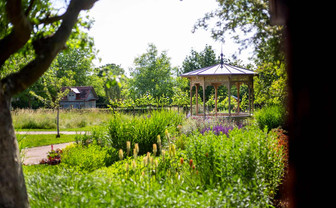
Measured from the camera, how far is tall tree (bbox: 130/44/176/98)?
3134cm

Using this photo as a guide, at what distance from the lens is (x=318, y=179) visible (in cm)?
191

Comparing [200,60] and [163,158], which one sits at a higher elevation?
[200,60]

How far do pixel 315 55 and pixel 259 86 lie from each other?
51.4 ft

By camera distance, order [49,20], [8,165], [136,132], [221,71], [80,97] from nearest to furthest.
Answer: [8,165], [49,20], [136,132], [221,71], [80,97]

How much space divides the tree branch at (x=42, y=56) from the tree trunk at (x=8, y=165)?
151 mm

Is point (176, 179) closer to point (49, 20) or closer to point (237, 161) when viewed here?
point (237, 161)

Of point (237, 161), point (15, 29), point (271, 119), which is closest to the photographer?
point (15, 29)

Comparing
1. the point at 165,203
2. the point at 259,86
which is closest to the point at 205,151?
the point at 165,203

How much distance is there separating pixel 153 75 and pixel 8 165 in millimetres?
28941

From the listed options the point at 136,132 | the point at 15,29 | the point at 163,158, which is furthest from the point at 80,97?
the point at 15,29

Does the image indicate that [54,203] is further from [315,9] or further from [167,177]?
[315,9]

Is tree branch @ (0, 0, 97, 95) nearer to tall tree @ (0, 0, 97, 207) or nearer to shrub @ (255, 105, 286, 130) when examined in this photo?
tall tree @ (0, 0, 97, 207)

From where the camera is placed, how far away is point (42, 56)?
11.0 feet

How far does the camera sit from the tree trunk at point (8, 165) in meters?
3.11
